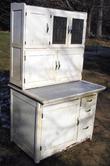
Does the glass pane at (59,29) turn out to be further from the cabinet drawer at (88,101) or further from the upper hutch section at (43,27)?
the cabinet drawer at (88,101)

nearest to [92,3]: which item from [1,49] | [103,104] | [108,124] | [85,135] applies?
[1,49]

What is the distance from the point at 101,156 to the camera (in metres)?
3.58

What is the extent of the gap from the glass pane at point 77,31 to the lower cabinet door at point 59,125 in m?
0.90

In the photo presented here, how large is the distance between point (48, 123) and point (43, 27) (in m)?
1.24

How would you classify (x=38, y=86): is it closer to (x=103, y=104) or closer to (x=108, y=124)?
(x=108, y=124)

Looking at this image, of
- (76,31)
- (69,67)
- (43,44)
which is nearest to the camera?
(43,44)

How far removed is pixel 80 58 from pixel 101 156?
A: 150 centimetres

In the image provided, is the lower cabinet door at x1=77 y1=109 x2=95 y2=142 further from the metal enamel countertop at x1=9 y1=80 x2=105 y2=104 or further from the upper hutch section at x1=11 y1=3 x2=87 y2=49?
the upper hutch section at x1=11 y1=3 x2=87 y2=49

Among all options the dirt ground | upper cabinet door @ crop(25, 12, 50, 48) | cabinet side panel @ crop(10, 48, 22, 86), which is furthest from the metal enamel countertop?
the dirt ground

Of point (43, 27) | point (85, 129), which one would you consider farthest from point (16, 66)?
point (85, 129)

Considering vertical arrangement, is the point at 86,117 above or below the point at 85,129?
above

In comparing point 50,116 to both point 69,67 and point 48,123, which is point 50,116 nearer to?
point 48,123

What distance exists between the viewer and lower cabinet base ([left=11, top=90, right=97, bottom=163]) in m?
3.16

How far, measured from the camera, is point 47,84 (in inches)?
138
